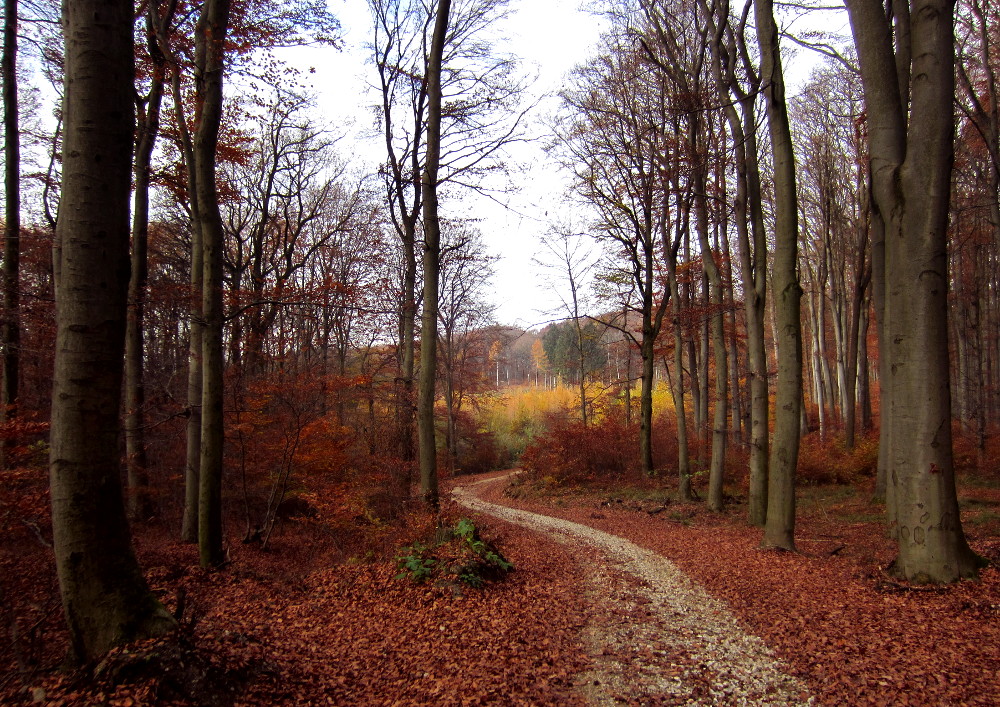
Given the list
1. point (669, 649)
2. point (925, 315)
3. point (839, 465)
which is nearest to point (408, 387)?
point (669, 649)

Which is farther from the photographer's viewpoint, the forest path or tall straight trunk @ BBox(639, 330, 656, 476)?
tall straight trunk @ BBox(639, 330, 656, 476)

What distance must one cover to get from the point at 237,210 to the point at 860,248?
20997 millimetres

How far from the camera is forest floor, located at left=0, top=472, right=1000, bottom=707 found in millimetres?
3498

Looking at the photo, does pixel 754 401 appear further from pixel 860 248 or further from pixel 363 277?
pixel 363 277

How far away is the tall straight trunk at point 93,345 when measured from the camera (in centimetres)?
321

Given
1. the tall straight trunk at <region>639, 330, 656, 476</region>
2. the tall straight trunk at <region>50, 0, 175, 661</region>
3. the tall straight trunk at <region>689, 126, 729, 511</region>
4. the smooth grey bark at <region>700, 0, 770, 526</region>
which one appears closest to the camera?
the tall straight trunk at <region>50, 0, 175, 661</region>

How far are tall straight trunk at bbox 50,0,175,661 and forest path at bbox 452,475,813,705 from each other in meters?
3.30

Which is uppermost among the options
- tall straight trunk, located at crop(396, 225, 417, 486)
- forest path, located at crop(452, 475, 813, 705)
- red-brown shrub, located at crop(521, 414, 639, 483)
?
tall straight trunk, located at crop(396, 225, 417, 486)

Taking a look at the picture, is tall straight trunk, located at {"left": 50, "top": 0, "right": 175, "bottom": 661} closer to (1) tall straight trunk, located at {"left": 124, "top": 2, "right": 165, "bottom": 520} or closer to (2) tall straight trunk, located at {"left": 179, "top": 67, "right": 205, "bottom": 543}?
(2) tall straight trunk, located at {"left": 179, "top": 67, "right": 205, "bottom": 543}

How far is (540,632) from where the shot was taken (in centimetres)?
509

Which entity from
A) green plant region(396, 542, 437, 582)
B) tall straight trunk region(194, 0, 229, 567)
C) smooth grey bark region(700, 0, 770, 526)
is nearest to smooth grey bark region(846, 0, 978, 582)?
smooth grey bark region(700, 0, 770, 526)

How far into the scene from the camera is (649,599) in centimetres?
613

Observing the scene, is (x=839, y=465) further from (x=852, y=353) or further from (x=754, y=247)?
(x=754, y=247)

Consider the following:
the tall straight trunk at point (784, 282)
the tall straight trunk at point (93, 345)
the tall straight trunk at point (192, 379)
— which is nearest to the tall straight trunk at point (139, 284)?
the tall straight trunk at point (192, 379)
